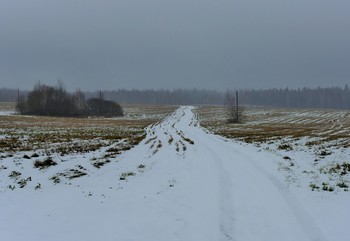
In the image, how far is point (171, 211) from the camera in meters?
9.09

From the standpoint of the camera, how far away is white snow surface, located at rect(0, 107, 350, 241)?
7.50 meters

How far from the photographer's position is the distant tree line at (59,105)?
338 feet

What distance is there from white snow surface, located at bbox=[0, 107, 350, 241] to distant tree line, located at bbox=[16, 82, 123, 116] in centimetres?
9488

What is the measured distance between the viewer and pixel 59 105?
10388cm

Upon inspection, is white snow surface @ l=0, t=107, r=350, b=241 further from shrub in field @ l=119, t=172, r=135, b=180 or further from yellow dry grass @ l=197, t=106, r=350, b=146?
yellow dry grass @ l=197, t=106, r=350, b=146

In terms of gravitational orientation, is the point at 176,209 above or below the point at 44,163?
below

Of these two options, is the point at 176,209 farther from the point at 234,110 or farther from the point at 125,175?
the point at 234,110

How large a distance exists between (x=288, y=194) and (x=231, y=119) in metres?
66.1

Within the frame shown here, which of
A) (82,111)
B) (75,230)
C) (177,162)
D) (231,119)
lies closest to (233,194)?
(75,230)

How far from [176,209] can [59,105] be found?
Result: 102234mm

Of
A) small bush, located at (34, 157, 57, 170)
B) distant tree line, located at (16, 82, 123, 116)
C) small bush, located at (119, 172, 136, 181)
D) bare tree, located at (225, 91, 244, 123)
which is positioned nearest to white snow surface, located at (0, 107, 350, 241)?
small bush, located at (119, 172, 136, 181)

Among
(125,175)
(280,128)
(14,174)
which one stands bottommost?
(280,128)

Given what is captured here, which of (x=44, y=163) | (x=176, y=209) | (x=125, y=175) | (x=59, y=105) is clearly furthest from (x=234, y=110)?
(x=176, y=209)

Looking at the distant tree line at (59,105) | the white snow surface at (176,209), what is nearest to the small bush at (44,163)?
the white snow surface at (176,209)
